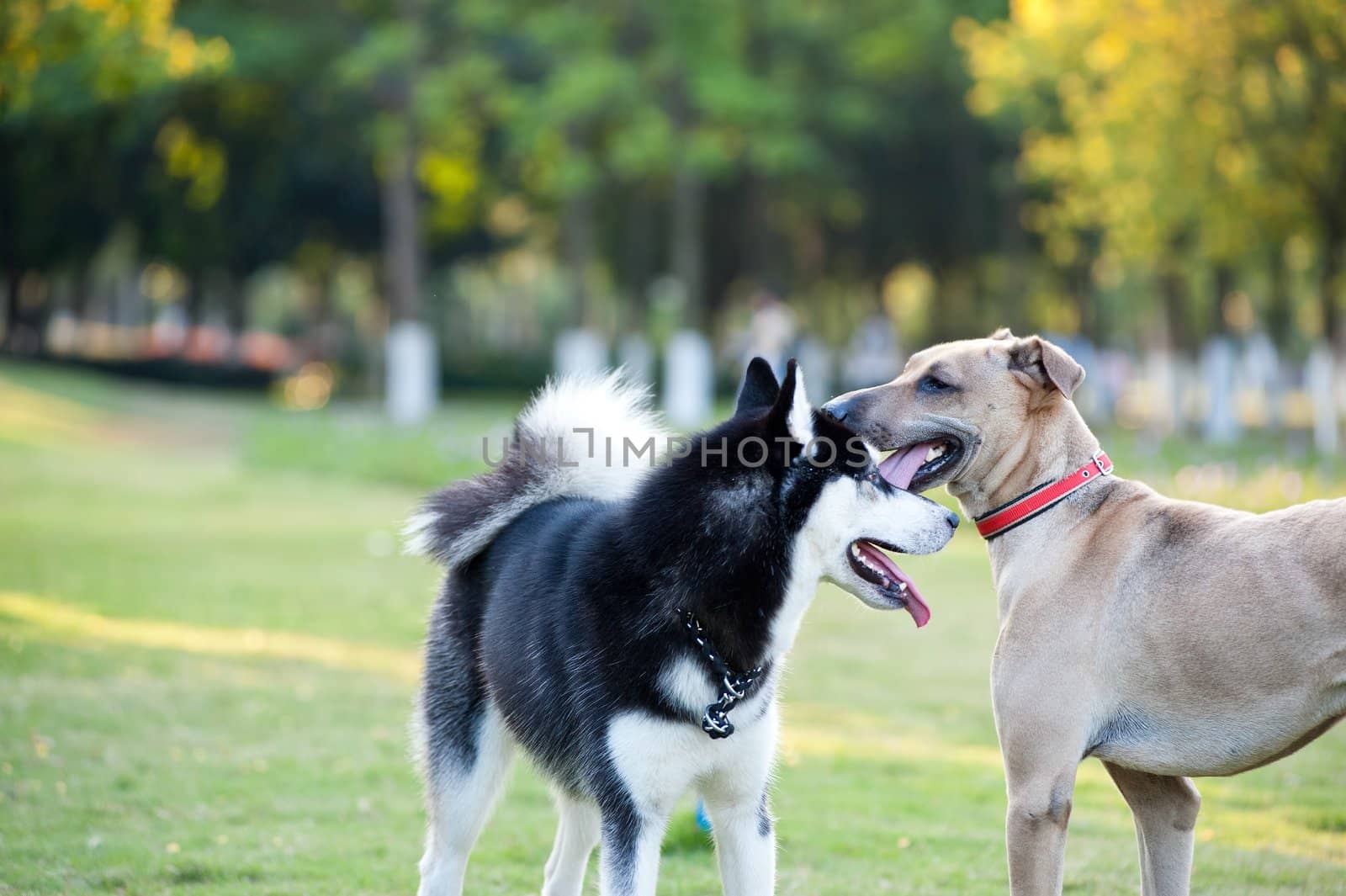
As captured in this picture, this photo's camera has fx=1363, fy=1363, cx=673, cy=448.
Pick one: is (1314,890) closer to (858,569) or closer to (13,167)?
(858,569)

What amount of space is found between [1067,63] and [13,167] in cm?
3003

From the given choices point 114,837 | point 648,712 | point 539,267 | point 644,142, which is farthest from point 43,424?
point 539,267

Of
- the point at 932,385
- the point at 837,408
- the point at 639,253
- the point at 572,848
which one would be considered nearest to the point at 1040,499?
the point at 932,385

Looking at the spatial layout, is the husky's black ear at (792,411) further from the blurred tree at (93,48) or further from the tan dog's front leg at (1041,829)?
the blurred tree at (93,48)

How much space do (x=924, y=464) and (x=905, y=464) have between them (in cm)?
7

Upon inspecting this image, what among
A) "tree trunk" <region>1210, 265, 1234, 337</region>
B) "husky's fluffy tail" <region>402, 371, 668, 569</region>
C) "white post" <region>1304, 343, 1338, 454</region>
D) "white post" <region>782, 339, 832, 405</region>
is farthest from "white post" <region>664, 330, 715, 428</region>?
"husky's fluffy tail" <region>402, 371, 668, 569</region>

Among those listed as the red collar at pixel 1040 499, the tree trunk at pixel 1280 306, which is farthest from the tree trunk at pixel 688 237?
the red collar at pixel 1040 499

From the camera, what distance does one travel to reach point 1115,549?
4453mm

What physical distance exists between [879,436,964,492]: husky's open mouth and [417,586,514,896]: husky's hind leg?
5.45 feet

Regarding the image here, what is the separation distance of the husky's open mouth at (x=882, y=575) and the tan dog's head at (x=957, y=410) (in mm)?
417

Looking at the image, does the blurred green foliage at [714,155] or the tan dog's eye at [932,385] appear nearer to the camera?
the tan dog's eye at [932,385]

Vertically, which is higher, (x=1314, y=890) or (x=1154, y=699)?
(x=1154, y=699)

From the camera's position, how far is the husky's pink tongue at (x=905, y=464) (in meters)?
4.80

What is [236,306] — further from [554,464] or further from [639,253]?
[554,464]
